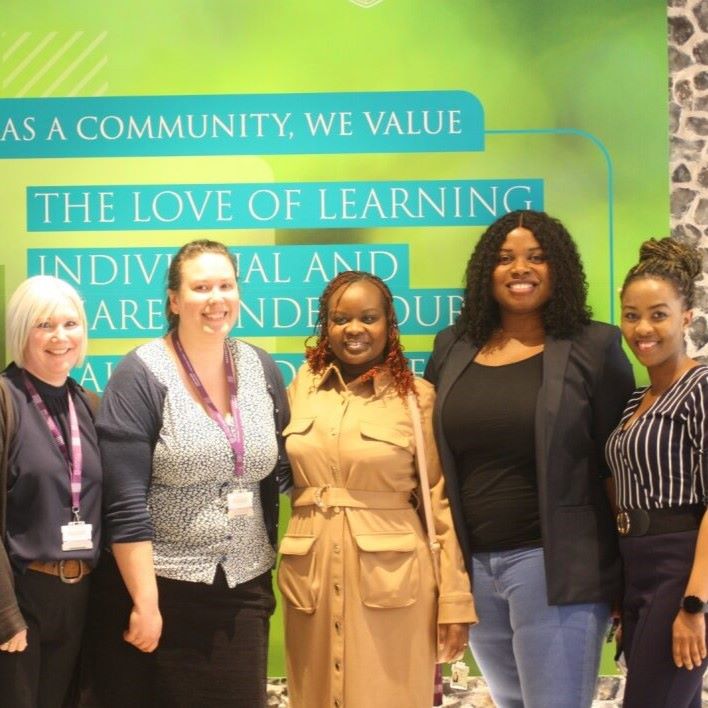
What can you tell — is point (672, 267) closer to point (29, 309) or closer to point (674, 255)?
point (674, 255)

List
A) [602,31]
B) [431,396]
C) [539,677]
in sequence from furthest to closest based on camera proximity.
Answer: [602,31] < [431,396] < [539,677]

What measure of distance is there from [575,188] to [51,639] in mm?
2567

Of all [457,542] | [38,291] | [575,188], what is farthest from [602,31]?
[38,291]

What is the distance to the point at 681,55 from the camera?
396cm

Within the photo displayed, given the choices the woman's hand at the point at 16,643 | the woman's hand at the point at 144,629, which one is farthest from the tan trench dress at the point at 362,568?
the woman's hand at the point at 16,643

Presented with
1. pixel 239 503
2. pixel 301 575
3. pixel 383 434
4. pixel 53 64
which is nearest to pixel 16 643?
pixel 239 503

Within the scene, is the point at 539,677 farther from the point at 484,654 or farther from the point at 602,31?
the point at 602,31

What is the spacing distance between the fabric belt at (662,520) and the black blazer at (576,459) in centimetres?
18

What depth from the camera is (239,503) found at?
9.77 feet

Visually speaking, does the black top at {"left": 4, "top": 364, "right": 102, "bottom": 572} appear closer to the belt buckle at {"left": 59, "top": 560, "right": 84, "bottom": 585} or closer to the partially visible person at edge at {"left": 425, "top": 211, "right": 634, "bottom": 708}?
the belt buckle at {"left": 59, "top": 560, "right": 84, "bottom": 585}

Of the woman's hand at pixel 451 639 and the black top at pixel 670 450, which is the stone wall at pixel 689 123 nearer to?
the black top at pixel 670 450

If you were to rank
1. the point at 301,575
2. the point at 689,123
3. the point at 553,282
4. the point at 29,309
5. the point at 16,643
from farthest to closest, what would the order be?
the point at 689,123 < the point at 553,282 < the point at 301,575 < the point at 29,309 < the point at 16,643

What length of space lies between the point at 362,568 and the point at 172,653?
2.08 feet

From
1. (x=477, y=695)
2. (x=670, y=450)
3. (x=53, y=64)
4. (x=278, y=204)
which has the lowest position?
(x=477, y=695)
